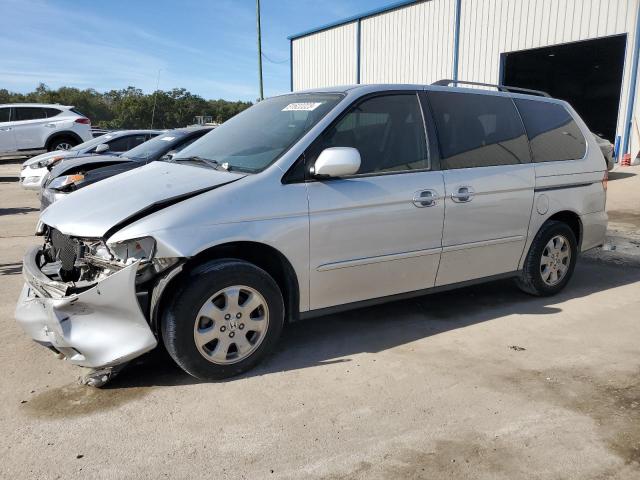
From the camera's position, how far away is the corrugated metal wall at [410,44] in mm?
19969

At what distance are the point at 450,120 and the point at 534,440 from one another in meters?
2.48

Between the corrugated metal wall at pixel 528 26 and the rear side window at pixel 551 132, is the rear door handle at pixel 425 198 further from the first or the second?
the corrugated metal wall at pixel 528 26

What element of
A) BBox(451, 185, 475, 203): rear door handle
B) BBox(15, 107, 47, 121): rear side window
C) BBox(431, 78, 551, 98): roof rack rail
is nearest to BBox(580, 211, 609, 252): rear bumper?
BBox(431, 78, 551, 98): roof rack rail

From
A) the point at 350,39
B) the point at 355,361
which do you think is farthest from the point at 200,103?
the point at 355,361

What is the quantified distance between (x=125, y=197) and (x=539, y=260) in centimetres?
354

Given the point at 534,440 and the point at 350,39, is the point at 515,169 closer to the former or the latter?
the point at 534,440

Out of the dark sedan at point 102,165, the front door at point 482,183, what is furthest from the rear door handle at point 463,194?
the dark sedan at point 102,165

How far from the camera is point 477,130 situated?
4.50m

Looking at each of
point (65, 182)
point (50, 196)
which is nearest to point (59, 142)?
point (50, 196)

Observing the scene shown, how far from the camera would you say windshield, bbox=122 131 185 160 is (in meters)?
7.59

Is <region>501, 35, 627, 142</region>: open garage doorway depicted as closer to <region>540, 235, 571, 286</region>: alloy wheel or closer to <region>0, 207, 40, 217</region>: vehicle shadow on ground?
<region>540, 235, 571, 286</region>: alloy wheel

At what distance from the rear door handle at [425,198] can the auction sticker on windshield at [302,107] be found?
954 millimetres

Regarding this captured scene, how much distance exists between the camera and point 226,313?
333cm

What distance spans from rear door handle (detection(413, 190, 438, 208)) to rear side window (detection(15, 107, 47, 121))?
52.3ft
